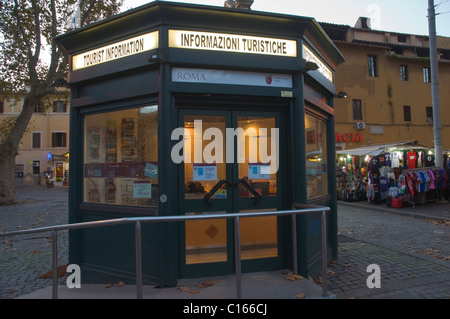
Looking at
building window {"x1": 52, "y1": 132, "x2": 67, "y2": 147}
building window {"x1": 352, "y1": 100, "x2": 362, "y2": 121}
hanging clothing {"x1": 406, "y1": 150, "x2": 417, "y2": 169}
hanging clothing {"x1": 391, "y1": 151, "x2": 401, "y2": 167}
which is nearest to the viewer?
hanging clothing {"x1": 406, "y1": 150, "x2": 417, "y2": 169}

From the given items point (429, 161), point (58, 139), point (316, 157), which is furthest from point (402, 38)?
point (58, 139)

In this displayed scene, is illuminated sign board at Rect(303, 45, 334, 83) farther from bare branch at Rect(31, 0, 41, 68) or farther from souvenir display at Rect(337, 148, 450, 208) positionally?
bare branch at Rect(31, 0, 41, 68)

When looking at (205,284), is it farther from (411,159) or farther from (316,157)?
(411,159)

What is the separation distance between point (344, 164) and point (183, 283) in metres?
13.6

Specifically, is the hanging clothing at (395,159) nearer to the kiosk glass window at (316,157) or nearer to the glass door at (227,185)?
the kiosk glass window at (316,157)

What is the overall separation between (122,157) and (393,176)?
39.2ft

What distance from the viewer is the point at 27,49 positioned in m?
16.1

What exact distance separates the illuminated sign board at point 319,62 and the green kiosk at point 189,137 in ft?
0.16

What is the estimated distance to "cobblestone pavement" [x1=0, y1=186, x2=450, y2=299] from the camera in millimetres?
4223

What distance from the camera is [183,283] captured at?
396cm

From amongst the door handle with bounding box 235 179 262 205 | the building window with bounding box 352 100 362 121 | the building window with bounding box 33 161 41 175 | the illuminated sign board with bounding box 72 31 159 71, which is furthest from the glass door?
the building window with bounding box 33 161 41 175

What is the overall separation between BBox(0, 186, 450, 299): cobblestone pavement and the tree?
7.33m
